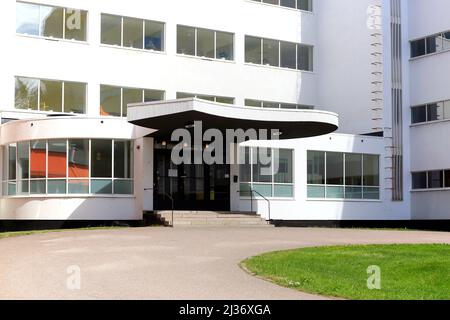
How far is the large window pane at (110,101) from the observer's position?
105 feet

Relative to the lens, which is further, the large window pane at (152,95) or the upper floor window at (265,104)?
the upper floor window at (265,104)

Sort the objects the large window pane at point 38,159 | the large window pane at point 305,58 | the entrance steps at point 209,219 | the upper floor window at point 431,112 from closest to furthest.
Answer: the entrance steps at point 209,219 → the large window pane at point 38,159 → the upper floor window at point 431,112 → the large window pane at point 305,58

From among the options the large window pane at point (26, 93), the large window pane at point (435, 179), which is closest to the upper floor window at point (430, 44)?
the large window pane at point (435, 179)

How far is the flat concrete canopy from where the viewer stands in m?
22.6

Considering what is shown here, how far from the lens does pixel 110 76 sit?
3206 centimetres

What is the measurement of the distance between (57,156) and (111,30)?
772 cm

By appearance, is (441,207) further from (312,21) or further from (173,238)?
(173,238)

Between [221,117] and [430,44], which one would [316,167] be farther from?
[221,117]

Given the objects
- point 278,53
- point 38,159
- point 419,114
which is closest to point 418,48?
point 419,114

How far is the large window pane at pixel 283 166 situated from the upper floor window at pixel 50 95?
9330 millimetres

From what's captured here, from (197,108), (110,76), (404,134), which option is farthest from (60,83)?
(404,134)

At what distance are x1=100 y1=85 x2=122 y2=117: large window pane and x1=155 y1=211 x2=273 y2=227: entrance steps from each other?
23.5 ft

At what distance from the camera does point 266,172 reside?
105 ft

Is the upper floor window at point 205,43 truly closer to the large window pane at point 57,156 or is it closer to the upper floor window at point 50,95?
the upper floor window at point 50,95
